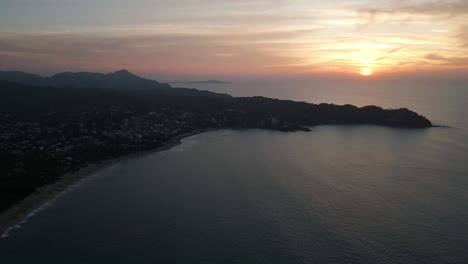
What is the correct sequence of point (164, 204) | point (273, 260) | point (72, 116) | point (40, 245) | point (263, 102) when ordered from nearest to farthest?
point (273, 260), point (40, 245), point (164, 204), point (72, 116), point (263, 102)

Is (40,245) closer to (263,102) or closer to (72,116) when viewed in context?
(72,116)

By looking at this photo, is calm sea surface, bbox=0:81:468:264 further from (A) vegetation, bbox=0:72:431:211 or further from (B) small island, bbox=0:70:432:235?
(A) vegetation, bbox=0:72:431:211

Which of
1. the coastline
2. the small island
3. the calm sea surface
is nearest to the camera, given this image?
the calm sea surface

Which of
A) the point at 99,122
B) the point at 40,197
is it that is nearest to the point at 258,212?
the point at 40,197

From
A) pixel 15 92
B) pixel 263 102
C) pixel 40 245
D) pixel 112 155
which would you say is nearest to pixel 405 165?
pixel 112 155

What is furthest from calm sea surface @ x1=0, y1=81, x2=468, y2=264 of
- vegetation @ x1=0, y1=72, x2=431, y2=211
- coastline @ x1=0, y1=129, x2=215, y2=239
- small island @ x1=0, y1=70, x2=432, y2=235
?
vegetation @ x1=0, y1=72, x2=431, y2=211

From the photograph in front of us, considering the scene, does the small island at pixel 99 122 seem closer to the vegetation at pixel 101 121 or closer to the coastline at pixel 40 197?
→ the vegetation at pixel 101 121
